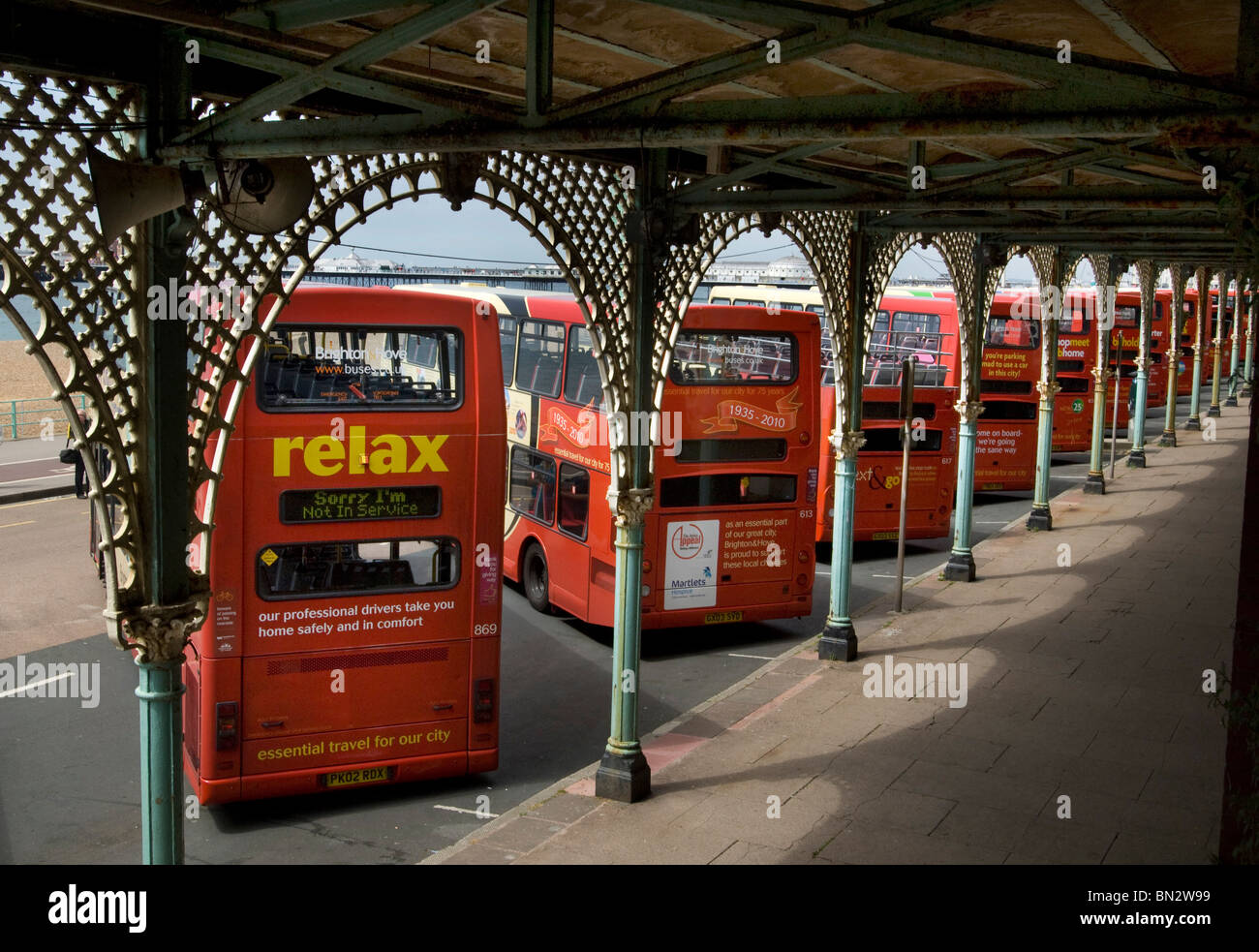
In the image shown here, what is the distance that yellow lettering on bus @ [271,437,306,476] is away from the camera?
8.23 meters

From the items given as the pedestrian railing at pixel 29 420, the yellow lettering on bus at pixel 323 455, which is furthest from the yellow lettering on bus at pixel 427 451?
the pedestrian railing at pixel 29 420

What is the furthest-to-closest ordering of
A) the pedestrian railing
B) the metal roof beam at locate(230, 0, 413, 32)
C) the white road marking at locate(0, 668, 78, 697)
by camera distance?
1. the pedestrian railing
2. the white road marking at locate(0, 668, 78, 697)
3. the metal roof beam at locate(230, 0, 413, 32)

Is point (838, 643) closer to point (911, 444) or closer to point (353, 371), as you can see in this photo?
point (353, 371)

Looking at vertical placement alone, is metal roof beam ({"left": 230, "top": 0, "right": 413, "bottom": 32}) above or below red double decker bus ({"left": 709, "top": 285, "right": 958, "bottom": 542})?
above

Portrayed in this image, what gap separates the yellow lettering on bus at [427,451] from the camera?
8602mm

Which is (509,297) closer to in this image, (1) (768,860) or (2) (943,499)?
(2) (943,499)

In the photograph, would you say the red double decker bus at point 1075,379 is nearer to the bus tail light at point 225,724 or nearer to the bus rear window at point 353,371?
the bus rear window at point 353,371

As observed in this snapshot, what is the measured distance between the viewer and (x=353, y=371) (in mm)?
8773

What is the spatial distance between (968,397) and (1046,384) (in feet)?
12.0

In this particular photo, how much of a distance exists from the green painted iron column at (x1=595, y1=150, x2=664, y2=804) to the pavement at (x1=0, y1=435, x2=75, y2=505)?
15039 mm

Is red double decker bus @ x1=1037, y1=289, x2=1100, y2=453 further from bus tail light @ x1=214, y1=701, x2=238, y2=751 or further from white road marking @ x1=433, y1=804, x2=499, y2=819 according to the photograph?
bus tail light @ x1=214, y1=701, x2=238, y2=751

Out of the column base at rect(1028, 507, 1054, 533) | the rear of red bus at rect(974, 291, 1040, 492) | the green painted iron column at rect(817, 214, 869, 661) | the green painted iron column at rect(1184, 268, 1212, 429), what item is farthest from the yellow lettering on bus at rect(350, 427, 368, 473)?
the green painted iron column at rect(1184, 268, 1212, 429)

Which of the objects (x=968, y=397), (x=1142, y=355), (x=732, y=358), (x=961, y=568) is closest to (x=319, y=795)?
(x=732, y=358)
